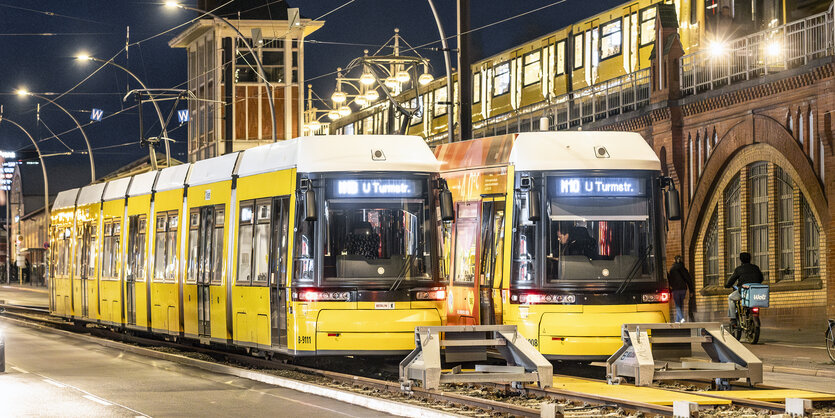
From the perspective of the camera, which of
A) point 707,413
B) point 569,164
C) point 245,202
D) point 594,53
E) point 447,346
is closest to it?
point 707,413

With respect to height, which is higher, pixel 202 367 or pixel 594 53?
pixel 594 53

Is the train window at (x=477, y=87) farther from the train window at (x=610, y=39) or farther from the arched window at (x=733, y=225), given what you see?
the arched window at (x=733, y=225)

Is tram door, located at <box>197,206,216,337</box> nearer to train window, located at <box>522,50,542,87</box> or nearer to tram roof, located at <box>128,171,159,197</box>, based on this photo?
tram roof, located at <box>128,171,159,197</box>

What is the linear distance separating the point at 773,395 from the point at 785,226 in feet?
48.2

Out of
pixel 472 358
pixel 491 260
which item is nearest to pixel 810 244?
pixel 491 260

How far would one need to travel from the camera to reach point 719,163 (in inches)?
1232

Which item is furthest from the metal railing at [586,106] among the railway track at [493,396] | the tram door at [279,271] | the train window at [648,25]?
the railway track at [493,396]

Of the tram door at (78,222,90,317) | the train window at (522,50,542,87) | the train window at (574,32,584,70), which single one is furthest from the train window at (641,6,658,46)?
the tram door at (78,222,90,317)

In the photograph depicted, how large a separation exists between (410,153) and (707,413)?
23.0ft

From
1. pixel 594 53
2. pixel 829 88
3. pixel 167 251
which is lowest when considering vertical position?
pixel 167 251

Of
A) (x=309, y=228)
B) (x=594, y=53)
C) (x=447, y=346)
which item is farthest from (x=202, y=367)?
(x=594, y=53)

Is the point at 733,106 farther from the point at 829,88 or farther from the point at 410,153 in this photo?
the point at 410,153

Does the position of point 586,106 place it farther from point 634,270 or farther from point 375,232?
point 375,232

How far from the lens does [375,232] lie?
708 inches
